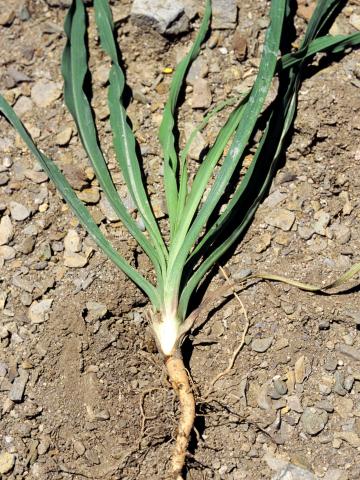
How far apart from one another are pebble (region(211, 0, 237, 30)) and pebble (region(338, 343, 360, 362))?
1.06 metres

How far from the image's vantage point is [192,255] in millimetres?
2195

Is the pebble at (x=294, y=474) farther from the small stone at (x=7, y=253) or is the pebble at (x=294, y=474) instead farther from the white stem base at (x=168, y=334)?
the small stone at (x=7, y=253)

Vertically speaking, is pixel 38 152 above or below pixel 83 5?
below

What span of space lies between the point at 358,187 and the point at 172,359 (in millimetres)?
752

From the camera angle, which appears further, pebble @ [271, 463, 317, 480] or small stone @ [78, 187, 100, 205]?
small stone @ [78, 187, 100, 205]

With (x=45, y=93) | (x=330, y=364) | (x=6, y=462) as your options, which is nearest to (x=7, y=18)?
(x=45, y=93)

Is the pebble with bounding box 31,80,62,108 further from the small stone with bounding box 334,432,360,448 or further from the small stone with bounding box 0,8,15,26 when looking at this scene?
the small stone with bounding box 334,432,360,448

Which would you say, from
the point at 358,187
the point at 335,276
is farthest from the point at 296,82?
the point at 335,276

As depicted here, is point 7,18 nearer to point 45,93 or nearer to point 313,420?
point 45,93

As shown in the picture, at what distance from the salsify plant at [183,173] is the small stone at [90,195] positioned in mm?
86

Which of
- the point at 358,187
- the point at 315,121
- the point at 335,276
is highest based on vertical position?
the point at 315,121

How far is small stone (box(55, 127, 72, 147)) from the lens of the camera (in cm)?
242

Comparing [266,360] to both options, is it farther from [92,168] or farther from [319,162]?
[92,168]

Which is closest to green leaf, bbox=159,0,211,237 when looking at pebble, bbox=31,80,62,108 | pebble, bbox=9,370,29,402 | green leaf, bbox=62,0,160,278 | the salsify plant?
the salsify plant
